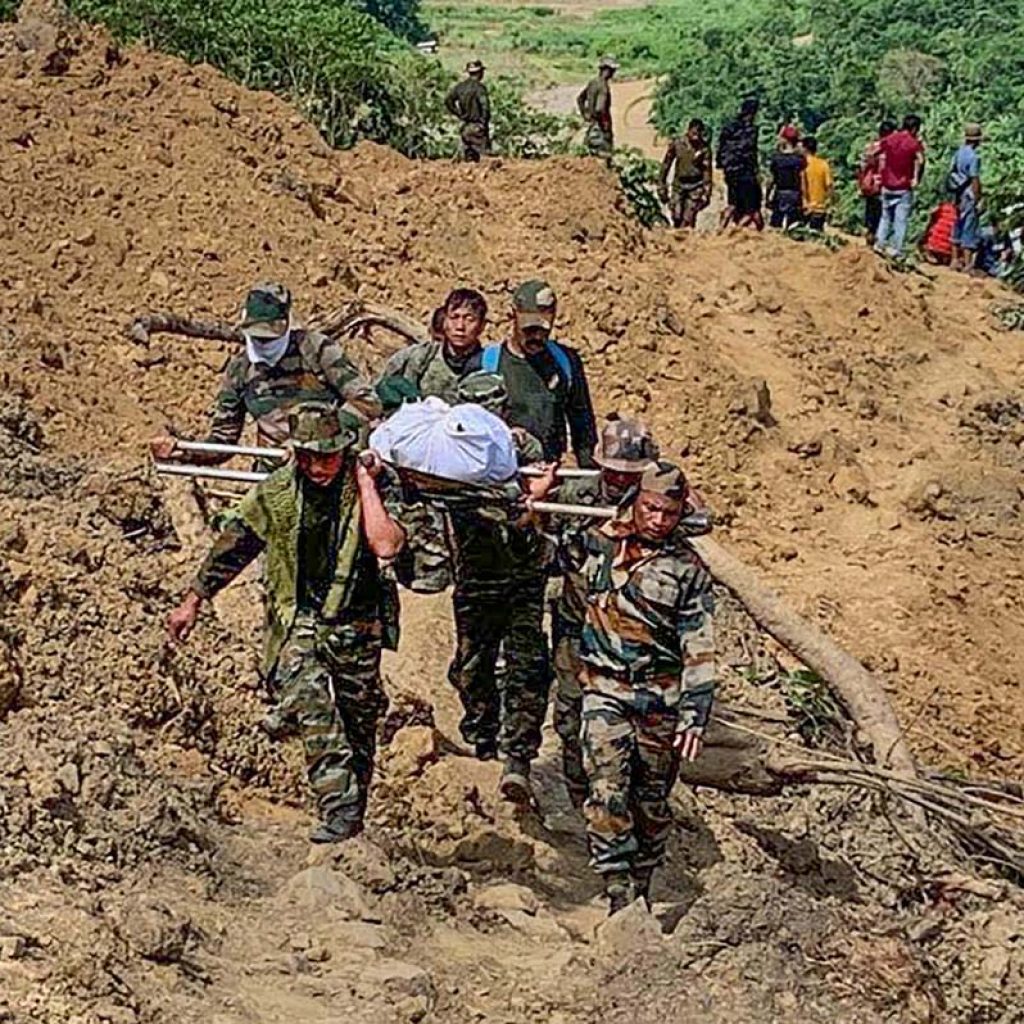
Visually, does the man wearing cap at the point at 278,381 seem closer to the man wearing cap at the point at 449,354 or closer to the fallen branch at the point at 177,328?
the man wearing cap at the point at 449,354

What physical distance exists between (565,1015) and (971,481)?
8.29 m

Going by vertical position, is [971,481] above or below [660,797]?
below

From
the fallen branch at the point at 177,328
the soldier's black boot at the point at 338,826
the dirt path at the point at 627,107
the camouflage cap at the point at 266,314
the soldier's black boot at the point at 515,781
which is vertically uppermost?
the camouflage cap at the point at 266,314

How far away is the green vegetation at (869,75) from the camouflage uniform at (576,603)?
15072mm

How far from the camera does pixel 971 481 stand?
41.1 ft

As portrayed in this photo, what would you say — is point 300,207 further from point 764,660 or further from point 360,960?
point 360,960

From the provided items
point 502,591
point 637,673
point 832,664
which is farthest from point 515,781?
point 832,664

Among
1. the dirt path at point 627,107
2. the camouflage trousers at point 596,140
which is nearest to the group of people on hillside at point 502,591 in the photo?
the camouflage trousers at point 596,140

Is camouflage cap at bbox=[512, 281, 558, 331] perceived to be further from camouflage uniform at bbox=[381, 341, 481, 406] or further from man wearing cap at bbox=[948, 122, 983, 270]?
man wearing cap at bbox=[948, 122, 983, 270]

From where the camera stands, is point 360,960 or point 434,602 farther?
point 434,602

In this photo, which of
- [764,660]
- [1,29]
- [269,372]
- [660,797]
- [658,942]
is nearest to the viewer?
[658,942]

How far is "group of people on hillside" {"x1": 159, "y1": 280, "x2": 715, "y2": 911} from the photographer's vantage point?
5.53 metres

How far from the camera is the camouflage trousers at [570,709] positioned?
247 inches

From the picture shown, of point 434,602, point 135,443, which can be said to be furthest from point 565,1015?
point 135,443
